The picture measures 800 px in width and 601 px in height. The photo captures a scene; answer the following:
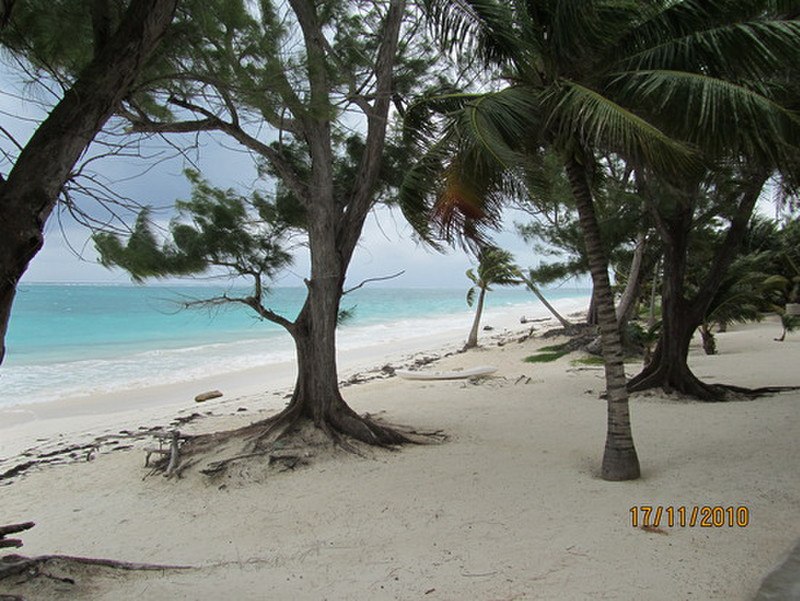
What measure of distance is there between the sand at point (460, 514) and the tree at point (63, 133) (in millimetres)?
1557

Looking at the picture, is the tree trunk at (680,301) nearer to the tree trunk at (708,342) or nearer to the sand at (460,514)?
the sand at (460,514)

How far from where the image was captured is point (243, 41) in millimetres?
3656

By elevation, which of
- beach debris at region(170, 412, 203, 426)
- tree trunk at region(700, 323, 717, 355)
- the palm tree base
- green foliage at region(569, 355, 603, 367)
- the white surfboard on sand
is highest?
tree trunk at region(700, 323, 717, 355)

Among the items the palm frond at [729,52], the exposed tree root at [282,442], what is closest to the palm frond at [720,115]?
the palm frond at [729,52]

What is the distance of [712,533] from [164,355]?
18381 millimetres

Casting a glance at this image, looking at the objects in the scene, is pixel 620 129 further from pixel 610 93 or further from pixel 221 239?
pixel 221 239

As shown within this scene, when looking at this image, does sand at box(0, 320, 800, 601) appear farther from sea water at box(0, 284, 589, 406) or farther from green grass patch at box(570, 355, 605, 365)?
green grass patch at box(570, 355, 605, 365)

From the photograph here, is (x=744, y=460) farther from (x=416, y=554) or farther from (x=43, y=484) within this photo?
(x=43, y=484)

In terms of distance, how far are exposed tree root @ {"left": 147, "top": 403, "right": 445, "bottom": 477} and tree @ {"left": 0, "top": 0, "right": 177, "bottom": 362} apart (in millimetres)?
3548

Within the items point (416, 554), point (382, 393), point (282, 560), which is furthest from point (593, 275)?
point (382, 393)

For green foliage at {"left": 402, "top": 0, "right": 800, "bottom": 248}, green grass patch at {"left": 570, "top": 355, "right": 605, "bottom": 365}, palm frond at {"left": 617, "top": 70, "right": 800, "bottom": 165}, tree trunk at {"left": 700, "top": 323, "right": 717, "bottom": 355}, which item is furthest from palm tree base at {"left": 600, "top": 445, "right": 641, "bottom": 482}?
tree trunk at {"left": 700, "top": 323, "right": 717, "bottom": 355}

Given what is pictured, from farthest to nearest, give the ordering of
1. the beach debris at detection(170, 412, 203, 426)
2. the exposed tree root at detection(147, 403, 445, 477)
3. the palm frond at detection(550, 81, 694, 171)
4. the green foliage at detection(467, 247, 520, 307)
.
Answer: the green foliage at detection(467, 247, 520, 307)
the beach debris at detection(170, 412, 203, 426)
the exposed tree root at detection(147, 403, 445, 477)
the palm frond at detection(550, 81, 694, 171)

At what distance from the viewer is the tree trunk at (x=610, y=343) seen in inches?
169

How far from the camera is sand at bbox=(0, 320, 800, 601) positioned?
9.27 feet
